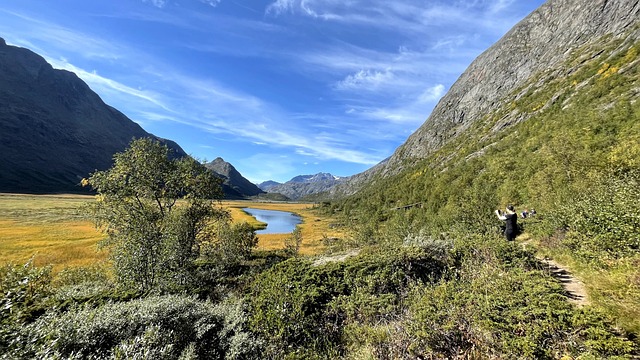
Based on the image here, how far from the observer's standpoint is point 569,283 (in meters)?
10.8

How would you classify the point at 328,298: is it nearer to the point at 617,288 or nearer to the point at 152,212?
the point at 617,288

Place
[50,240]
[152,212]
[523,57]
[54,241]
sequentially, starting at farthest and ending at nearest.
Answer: [523,57] < [50,240] < [54,241] < [152,212]

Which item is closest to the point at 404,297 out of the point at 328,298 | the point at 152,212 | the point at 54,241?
the point at 328,298

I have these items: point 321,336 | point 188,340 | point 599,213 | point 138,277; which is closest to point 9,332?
point 188,340

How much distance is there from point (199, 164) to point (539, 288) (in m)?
33.9

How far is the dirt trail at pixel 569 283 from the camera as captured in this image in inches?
360

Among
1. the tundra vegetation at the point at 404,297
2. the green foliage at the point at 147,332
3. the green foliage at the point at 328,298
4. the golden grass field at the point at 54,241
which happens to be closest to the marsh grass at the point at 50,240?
the golden grass field at the point at 54,241

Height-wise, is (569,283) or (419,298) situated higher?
(569,283)

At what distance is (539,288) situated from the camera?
312 inches

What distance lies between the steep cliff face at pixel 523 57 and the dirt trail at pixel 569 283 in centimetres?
5967

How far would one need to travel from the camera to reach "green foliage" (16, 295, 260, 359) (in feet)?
25.7

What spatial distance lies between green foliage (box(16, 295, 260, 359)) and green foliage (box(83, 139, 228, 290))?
8.66 m

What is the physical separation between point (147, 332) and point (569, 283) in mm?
15626

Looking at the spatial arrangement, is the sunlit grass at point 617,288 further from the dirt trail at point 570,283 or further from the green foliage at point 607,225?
the green foliage at point 607,225
